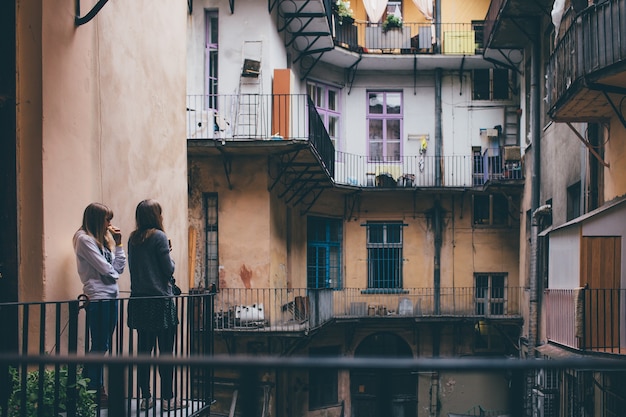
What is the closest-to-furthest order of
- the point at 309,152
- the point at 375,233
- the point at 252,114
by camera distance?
1. the point at 309,152
2. the point at 252,114
3. the point at 375,233

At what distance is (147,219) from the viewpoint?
8070mm

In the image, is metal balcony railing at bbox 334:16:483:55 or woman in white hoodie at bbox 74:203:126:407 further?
metal balcony railing at bbox 334:16:483:55

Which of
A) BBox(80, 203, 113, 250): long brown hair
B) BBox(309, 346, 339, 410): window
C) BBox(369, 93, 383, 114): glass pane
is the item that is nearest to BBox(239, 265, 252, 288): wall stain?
BBox(309, 346, 339, 410): window

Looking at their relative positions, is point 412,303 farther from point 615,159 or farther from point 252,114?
point 615,159

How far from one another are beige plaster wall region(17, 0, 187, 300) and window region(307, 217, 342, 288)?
43.7 feet

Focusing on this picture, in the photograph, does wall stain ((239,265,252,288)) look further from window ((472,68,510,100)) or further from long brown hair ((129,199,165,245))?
long brown hair ((129,199,165,245))

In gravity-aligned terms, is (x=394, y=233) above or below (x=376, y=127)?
below

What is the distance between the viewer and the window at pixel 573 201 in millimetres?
17828

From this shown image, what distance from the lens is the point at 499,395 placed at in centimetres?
2616

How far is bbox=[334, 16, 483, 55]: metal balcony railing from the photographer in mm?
27234

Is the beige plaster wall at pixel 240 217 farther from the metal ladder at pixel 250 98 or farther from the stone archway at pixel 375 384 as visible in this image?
the stone archway at pixel 375 384

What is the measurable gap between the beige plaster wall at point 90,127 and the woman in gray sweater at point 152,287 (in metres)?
0.72

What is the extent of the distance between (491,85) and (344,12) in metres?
5.86

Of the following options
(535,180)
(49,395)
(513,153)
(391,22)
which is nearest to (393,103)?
(391,22)
